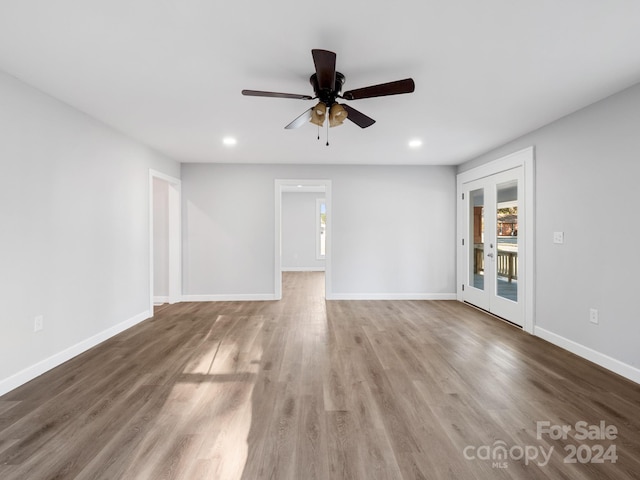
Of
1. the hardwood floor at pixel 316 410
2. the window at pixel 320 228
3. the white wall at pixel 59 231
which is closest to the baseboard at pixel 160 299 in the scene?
the white wall at pixel 59 231

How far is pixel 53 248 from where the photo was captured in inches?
103

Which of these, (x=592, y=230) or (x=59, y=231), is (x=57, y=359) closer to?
(x=59, y=231)

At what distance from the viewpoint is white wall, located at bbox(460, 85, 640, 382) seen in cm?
245

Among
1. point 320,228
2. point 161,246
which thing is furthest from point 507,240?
point 320,228

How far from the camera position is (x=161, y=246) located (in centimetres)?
501

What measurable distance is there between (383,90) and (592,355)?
3.08 meters

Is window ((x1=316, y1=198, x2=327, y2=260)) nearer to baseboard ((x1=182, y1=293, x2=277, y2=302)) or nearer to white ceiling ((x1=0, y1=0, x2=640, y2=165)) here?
baseboard ((x1=182, y1=293, x2=277, y2=302))

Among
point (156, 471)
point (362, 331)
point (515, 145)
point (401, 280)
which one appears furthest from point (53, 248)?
point (515, 145)

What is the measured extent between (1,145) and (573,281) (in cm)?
516

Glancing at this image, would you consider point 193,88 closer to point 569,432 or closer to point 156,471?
point 156,471

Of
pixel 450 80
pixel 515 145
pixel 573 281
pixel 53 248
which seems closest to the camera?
pixel 450 80

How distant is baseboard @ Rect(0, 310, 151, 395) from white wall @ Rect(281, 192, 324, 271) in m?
5.68

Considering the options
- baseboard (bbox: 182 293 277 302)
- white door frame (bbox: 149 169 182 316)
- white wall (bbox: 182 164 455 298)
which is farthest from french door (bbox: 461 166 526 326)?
white door frame (bbox: 149 169 182 316)

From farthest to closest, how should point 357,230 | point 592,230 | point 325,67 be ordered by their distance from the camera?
1. point 357,230
2. point 592,230
3. point 325,67
